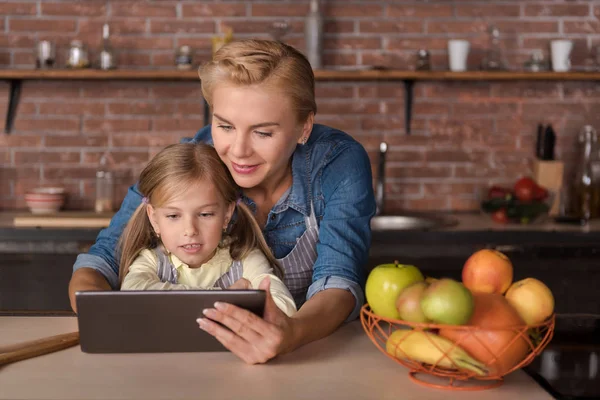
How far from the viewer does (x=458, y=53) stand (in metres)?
3.28

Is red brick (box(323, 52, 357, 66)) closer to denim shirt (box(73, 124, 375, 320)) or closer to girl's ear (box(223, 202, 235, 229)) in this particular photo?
denim shirt (box(73, 124, 375, 320))

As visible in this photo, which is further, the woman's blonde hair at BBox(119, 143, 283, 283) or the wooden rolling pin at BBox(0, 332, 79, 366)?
the woman's blonde hair at BBox(119, 143, 283, 283)

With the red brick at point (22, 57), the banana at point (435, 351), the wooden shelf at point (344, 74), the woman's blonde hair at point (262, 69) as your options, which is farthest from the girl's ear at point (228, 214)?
the red brick at point (22, 57)

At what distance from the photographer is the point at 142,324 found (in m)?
1.29

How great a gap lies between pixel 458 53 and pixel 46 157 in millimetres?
1810

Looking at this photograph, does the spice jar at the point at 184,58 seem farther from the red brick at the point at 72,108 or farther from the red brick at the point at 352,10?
the red brick at the point at 352,10

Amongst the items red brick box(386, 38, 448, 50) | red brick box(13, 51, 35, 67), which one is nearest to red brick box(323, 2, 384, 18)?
red brick box(386, 38, 448, 50)

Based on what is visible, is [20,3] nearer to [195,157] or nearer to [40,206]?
[40,206]

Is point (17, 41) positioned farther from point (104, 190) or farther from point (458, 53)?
point (458, 53)

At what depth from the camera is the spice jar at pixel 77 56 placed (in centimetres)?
323

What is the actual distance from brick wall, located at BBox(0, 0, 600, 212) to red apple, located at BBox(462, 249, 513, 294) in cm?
219

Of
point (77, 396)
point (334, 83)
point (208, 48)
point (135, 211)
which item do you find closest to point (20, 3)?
point (208, 48)

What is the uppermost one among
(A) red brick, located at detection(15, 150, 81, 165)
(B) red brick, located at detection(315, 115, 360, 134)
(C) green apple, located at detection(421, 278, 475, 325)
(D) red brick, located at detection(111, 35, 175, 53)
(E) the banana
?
(D) red brick, located at detection(111, 35, 175, 53)

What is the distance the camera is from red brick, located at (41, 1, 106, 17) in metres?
3.34
